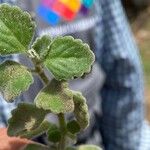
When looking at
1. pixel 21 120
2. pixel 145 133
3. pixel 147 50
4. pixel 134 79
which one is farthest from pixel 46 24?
pixel 147 50

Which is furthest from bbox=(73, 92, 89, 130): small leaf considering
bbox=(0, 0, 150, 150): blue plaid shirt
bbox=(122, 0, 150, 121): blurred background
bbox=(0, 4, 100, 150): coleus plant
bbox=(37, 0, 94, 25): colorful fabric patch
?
bbox=(122, 0, 150, 121): blurred background

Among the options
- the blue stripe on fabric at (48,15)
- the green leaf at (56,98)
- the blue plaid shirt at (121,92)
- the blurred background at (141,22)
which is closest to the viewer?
the green leaf at (56,98)

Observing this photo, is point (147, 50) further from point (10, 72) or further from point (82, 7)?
point (10, 72)

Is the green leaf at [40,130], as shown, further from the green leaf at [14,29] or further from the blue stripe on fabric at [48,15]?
the blue stripe on fabric at [48,15]

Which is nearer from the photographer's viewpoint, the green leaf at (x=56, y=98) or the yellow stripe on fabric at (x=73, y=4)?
the green leaf at (x=56, y=98)

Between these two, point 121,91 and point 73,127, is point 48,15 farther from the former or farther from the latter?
point 73,127

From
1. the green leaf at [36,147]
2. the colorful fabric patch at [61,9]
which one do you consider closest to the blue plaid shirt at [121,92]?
the colorful fabric patch at [61,9]

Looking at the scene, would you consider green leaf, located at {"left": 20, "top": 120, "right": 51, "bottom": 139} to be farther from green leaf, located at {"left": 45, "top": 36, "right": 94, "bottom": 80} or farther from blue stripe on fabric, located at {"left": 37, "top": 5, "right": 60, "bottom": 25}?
blue stripe on fabric, located at {"left": 37, "top": 5, "right": 60, "bottom": 25}
